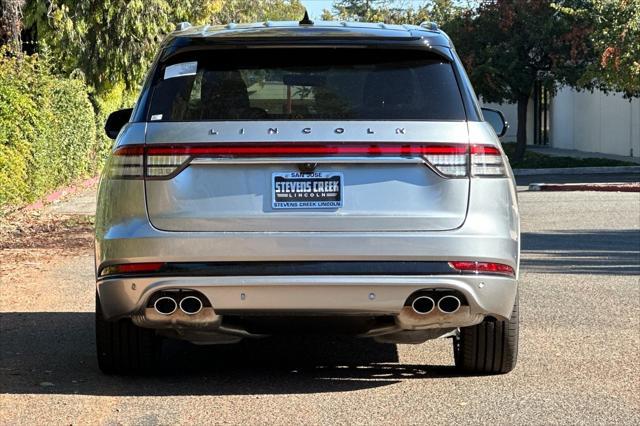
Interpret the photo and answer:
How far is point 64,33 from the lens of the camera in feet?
81.7

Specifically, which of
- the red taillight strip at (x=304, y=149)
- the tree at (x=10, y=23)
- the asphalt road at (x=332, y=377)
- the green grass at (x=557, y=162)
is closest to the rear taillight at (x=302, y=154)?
the red taillight strip at (x=304, y=149)

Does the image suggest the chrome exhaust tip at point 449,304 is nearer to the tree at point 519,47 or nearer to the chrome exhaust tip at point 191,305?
the chrome exhaust tip at point 191,305

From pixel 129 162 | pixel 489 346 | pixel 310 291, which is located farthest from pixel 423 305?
pixel 129 162

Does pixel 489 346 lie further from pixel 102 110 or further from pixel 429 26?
pixel 102 110

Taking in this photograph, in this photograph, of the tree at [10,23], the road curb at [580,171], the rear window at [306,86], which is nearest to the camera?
the rear window at [306,86]

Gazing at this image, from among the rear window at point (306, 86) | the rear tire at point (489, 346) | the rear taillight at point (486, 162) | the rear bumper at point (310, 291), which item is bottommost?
the rear tire at point (489, 346)

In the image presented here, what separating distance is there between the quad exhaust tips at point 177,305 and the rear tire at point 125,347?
23.3 inches

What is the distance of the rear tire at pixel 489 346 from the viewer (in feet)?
22.7

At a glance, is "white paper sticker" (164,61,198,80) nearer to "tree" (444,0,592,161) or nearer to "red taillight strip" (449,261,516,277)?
"red taillight strip" (449,261,516,277)

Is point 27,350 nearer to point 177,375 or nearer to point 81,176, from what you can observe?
point 177,375

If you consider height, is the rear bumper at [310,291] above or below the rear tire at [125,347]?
above

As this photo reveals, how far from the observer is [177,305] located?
6301 millimetres

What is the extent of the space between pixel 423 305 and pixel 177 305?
1.21 meters

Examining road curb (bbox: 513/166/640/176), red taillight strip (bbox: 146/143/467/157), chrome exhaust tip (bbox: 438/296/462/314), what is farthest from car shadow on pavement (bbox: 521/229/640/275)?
road curb (bbox: 513/166/640/176)
